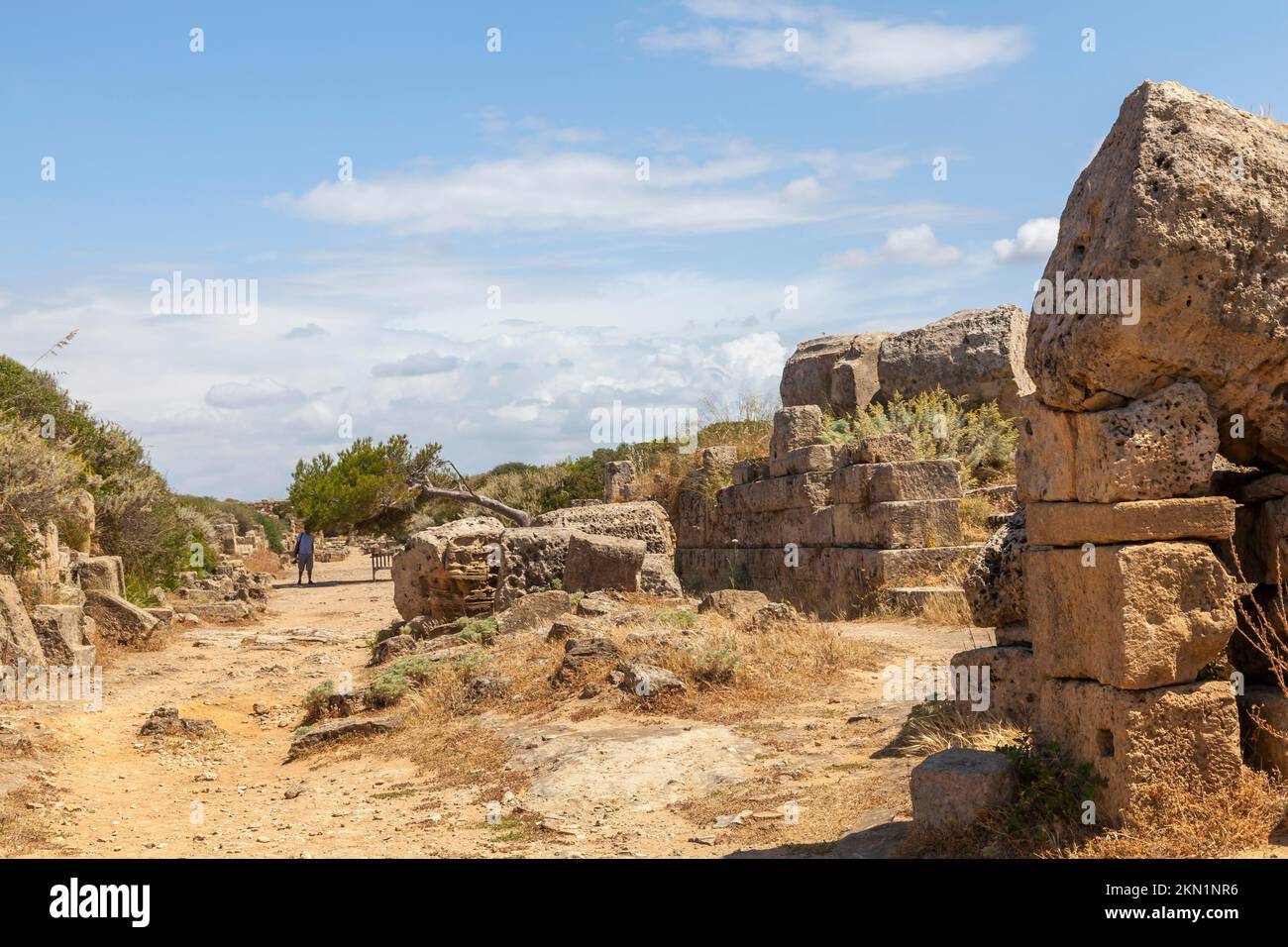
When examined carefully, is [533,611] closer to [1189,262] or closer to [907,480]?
[907,480]

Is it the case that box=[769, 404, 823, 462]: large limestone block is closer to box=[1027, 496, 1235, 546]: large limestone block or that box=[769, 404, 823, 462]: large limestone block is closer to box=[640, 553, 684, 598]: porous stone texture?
box=[640, 553, 684, 598]: porous stone texture

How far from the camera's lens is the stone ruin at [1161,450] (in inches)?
195

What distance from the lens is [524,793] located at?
7.23m

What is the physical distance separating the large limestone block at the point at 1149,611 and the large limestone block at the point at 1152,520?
5 centimetres

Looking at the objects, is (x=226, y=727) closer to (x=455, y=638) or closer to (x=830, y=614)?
(x=455, y=638)

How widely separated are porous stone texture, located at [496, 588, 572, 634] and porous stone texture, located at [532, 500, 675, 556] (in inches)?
71.8

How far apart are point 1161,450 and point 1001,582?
1867 millimetres

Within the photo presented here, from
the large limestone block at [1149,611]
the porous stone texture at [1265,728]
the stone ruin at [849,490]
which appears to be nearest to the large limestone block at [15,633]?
the stone ruin at [849,490]

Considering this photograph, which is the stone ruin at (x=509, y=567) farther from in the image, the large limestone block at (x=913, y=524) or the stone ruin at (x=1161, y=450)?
the stone ruin at (x=1161, y=450)

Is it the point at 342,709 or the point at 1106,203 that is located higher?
the point at 1106,203

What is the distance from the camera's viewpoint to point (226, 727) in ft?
34.9

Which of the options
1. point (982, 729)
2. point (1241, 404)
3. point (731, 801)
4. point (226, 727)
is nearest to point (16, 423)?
point (226, 727)

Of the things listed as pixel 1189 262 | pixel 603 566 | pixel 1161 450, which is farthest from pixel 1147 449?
pixel 603 566

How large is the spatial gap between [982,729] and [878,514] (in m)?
7.10
